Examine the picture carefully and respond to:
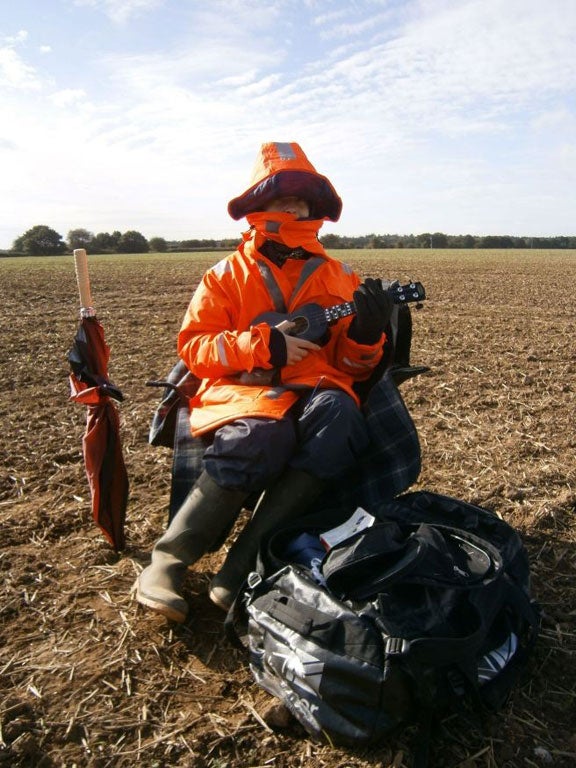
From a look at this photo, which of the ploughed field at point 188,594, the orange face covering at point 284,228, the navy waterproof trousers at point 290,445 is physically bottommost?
the ploughed field at point 188,594

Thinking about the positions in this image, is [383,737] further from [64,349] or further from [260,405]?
[64,349]

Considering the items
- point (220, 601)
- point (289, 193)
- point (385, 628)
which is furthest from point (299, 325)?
point (385, 628)

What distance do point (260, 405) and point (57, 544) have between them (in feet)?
5.04

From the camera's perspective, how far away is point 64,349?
348 inches

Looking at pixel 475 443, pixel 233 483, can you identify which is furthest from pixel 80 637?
pixel 475 443

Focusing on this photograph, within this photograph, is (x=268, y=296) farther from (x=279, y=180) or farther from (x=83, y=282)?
(x=83, y=282)

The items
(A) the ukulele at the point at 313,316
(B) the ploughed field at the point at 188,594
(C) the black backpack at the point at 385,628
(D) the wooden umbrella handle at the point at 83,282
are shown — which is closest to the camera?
(C) the black backpack at the point at 385,628

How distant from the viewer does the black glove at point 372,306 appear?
3188mm

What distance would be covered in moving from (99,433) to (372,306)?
1.51 metres

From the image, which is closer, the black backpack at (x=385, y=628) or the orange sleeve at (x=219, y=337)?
the black backpack at (x=385, y=628)

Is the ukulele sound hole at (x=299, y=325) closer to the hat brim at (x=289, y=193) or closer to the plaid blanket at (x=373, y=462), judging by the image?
the plaid blanket at (x=373, y=462)

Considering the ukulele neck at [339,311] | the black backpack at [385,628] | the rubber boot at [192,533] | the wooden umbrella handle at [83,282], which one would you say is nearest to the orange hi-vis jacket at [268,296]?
the ukulele neck at [339,311]

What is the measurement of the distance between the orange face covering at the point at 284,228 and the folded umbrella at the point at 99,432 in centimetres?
97

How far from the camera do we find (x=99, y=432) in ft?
11.0
